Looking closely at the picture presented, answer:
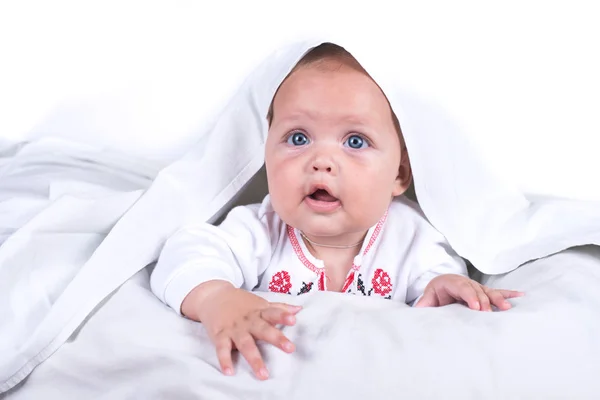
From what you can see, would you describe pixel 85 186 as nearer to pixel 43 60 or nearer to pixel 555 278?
pixel 43 60

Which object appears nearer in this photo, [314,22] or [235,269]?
[235,269]

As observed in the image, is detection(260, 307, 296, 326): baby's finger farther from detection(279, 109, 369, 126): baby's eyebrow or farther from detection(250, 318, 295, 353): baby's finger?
detection(279, 109, 369, 126): baby's eyebrow

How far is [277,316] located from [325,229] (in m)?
0.31

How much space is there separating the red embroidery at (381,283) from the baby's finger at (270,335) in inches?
16.1

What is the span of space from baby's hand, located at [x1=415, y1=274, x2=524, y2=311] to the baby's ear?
24cm

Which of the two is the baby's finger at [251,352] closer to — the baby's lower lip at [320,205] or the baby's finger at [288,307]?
the baby's finger at [288,307]

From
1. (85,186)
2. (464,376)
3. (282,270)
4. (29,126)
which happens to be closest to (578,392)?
(464,376)

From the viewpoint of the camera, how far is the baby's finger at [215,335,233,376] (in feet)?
3.98

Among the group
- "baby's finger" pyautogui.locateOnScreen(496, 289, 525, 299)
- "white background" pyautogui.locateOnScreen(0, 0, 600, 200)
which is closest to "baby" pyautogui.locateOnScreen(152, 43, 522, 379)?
"baby's finger" pyautogui.locateOnScreen(496, 289, 525, 299)

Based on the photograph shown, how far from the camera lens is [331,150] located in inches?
59.5

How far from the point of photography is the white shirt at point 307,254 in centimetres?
159

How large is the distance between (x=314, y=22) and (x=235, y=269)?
782 millimetres

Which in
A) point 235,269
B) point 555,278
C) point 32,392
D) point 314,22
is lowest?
point 32,392

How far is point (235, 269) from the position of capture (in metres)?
1.57
